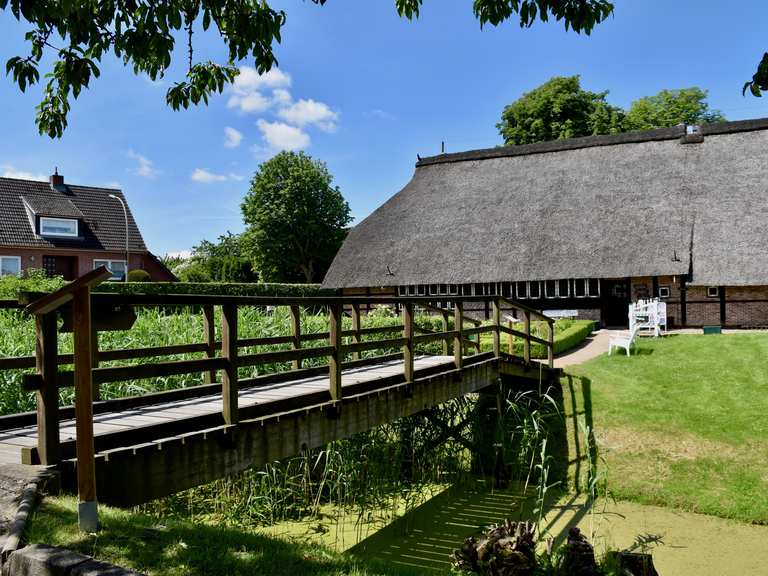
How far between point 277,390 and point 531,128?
29.5 meters

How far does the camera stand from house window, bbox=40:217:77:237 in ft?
92.8

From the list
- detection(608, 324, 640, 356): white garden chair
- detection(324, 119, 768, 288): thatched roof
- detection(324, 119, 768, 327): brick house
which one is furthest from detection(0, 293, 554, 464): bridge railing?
detection(324, 119, 768, 288): thatched roof

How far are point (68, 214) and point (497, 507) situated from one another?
27394mm

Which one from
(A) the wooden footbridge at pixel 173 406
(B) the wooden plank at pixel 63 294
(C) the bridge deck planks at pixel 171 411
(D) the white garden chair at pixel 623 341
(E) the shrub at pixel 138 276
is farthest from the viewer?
(E) the shrub at pixel 138 276

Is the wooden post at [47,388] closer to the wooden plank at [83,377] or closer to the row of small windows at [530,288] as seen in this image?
the wooden plank at [83,377]

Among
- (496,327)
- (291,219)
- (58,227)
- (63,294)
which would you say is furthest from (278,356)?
(291,219)

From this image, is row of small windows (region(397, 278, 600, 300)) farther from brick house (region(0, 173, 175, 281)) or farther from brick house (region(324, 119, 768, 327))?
brick house (region(0, 173, 175, 281))

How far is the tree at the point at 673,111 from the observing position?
3306cm

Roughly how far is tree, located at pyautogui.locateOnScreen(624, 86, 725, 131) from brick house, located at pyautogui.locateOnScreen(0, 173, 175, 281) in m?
26.5

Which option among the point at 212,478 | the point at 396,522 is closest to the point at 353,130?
the point at 396,522

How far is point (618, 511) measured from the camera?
7.90 meters

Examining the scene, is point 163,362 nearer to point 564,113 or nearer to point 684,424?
point 684,424

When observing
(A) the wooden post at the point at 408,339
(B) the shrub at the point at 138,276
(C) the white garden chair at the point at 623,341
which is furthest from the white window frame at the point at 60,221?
(A) the wooden post at the point at 408,339

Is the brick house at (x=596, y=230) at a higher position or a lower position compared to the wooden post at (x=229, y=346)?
higher
